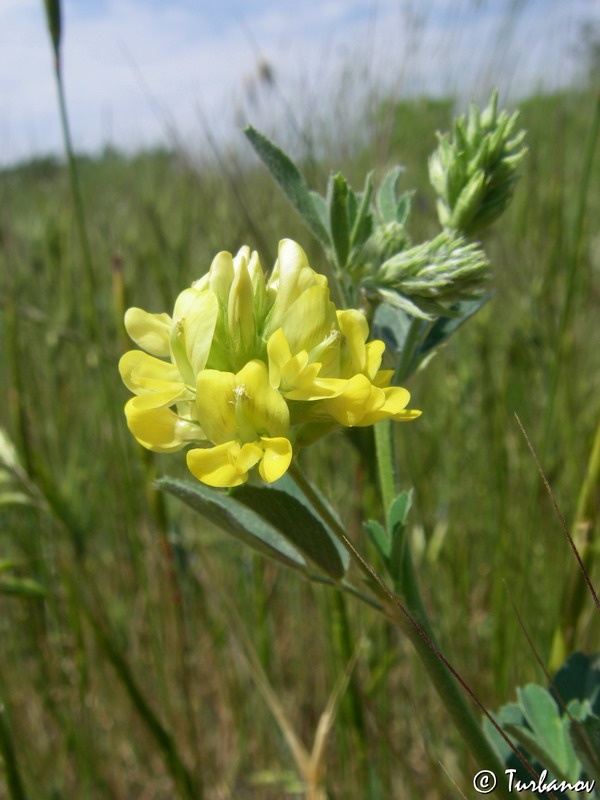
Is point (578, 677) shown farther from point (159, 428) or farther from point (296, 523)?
point (159, 428)

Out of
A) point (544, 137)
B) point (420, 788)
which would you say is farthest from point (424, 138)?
point (420, 788)

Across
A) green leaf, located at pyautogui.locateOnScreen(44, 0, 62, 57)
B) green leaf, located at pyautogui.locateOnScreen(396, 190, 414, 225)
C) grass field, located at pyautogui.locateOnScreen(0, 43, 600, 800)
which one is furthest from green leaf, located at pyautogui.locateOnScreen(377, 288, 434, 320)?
green leaf, located at pyautogui.locateOnScreen(44, 0, 62, 57)

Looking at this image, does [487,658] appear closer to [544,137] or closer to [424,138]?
[424,138]

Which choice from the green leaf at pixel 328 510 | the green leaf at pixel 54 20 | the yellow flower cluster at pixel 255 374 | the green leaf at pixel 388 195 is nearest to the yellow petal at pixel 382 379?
the yellow flower cluster at pixel 255 374

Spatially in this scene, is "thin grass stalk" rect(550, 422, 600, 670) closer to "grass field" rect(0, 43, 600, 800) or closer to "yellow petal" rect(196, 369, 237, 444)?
"grass field" rect(0, 43, 600, 800)

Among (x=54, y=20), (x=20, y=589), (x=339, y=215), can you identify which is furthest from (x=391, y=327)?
(x=54, y=20)

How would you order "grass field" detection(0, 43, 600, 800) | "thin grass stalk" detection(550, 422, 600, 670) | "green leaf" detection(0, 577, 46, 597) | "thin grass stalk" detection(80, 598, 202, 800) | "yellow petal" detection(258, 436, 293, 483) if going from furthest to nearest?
"grass field" detection(0, 43, 600, 800) < "thin grass stalk" detection(80, 598, 202, 800) < "green leaf" detection(0, 577, 46, 597) < "thin grass stalk" detection(550, 422, 600, 670) < "yellow petal" detection(258, 436, 293, 483)
